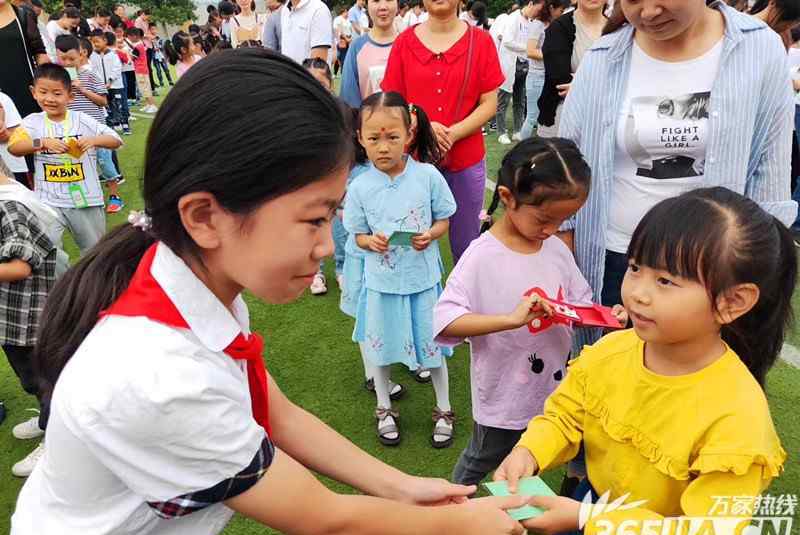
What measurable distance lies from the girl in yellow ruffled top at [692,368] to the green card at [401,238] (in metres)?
1.26

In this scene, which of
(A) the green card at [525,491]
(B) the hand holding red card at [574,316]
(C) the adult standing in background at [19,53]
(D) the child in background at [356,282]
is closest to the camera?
(A) the green card at [525,491]

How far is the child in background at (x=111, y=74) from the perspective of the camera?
9078 millimetres

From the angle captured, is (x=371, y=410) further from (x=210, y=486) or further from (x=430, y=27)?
(x=210, y=486)

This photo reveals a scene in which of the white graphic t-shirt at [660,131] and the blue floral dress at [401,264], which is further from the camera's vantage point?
the blue floral dress at [401,264]

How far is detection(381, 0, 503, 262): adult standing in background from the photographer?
10.3 ft

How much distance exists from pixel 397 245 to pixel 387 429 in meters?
0.85

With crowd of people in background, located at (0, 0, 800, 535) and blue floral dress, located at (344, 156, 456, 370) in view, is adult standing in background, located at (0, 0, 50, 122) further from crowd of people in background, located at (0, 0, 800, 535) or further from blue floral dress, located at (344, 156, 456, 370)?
blue floral dress, located at (344, 156, 456, 370)

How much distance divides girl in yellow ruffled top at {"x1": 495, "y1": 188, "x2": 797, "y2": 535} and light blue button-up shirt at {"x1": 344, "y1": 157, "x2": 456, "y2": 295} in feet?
4.25

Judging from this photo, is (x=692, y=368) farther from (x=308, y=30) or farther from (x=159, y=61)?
(x=159, y=61)

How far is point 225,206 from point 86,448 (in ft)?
1.46

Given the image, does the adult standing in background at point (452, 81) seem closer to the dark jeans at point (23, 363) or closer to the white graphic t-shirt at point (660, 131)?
the white graphic t-shirt at point (660, 131)

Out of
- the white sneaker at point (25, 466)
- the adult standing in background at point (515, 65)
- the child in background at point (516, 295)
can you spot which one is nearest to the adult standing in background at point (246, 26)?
the adult standing in background at point (515, 65)

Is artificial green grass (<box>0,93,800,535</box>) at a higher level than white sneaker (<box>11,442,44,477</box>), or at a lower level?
lower

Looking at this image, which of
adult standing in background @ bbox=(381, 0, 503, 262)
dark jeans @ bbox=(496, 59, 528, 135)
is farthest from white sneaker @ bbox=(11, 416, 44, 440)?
dark jeans @ bbox=(496, 59, 528, 135)
